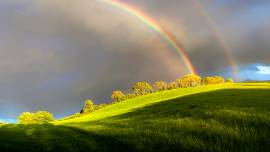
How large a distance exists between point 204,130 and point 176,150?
365 centimetres

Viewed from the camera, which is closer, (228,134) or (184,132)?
(228,134)

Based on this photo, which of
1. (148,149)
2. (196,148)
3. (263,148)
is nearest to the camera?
(263,148)

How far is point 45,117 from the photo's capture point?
198 metres

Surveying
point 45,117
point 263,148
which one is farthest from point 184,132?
point 45,117

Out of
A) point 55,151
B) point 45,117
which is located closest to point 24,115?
point 45,117

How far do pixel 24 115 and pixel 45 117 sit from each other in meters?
12.1

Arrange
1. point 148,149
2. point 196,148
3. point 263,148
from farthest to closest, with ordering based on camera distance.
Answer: point 148,149 < point 196,148 < point 263,148

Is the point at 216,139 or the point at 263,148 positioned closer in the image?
the point at 263,148

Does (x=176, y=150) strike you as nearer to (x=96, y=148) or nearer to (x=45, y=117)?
(x=96, y=148)

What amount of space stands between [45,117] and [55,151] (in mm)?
191046

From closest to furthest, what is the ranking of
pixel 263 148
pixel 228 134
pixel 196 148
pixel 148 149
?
pixel 263 148 → pixel 196 148 → pixel 148 149 → pixel 228 134

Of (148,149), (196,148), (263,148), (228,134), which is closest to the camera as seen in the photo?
(263,148)

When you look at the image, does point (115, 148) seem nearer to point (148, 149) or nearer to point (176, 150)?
point (148, 149)

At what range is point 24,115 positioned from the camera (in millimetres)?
196875
